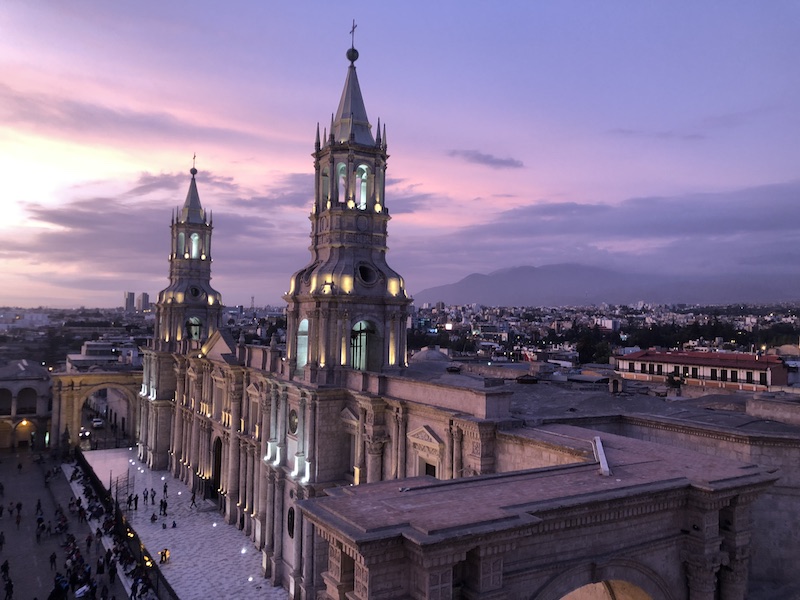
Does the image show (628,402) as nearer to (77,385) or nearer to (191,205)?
(191,205)

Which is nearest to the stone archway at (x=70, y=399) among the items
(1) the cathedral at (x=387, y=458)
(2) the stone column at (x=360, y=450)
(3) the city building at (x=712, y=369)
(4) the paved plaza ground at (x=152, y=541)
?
(4) the paved plaza ground at (x=152, y=541)

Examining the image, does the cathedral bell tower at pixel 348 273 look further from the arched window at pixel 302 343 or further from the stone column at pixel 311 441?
the stone column at pixel 311 441

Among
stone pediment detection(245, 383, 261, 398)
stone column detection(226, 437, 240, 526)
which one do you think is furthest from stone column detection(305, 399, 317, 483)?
stone column detection(226, 437, 240, 526)

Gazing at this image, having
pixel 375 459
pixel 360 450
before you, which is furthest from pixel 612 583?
pixel 360 450

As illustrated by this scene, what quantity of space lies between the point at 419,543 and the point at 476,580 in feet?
4.92

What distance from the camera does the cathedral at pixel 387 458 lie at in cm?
936

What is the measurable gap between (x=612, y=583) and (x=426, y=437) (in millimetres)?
9268

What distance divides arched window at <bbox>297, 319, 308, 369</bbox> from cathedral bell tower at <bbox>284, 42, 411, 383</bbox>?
5 cm

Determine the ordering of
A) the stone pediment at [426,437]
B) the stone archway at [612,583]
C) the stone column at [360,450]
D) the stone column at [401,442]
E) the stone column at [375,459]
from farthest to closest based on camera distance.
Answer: the stone column at [360,450], the stone column at [375,459], the stone column at [401,442], the stone pediment at [426,437], the stone archway at [612,583]

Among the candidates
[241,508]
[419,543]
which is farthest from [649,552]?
[241,508]

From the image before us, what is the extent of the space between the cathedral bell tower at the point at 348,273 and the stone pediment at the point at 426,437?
193 inches

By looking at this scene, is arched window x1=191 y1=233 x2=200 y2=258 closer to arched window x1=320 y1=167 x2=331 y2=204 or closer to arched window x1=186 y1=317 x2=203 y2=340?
arched window x1=186 y1=317 x2=203 y2=340

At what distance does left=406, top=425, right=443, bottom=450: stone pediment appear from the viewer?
65.5 feet

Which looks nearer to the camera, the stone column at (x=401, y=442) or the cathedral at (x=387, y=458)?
the cathedral at (x=387, y=458)
